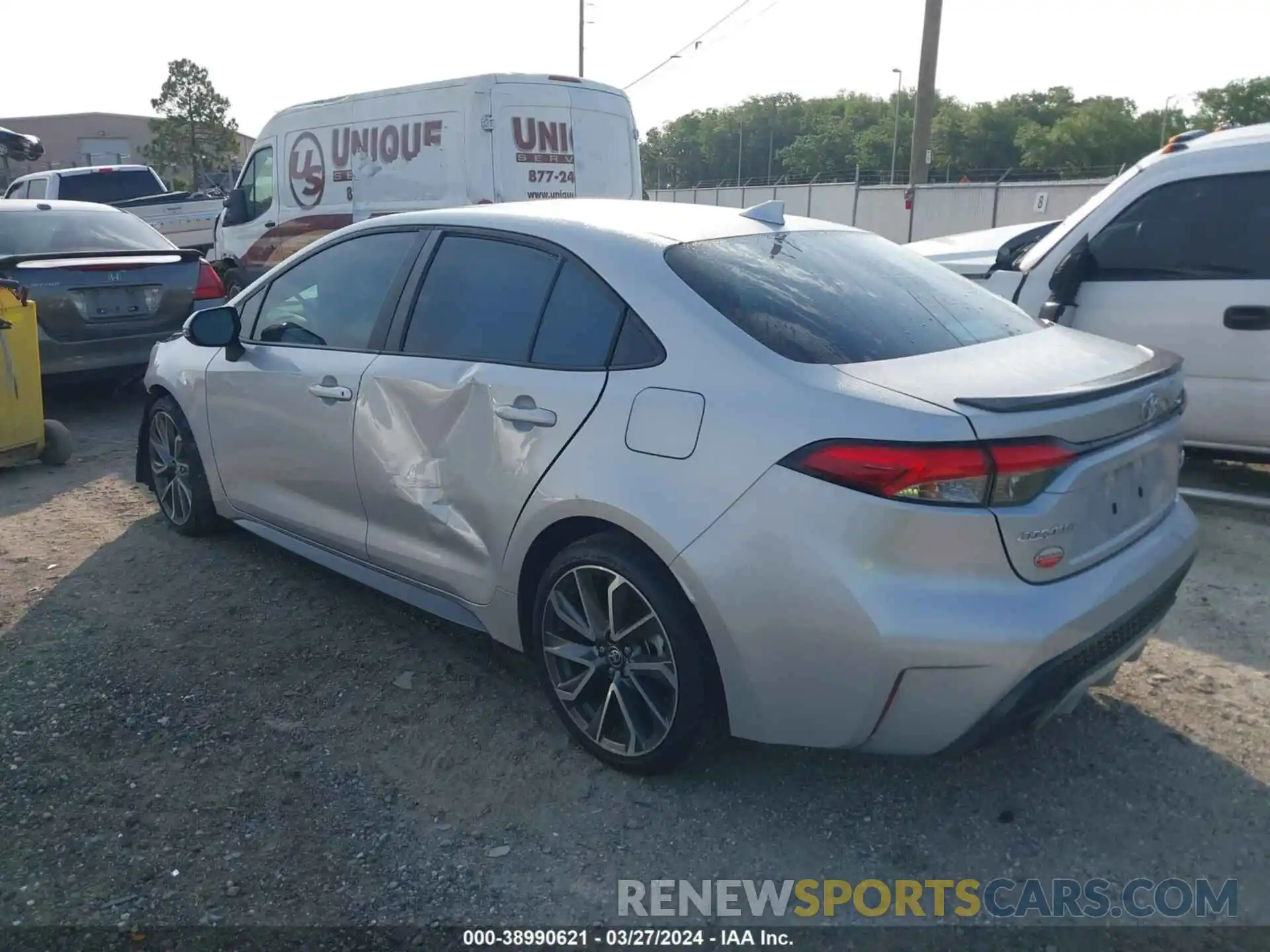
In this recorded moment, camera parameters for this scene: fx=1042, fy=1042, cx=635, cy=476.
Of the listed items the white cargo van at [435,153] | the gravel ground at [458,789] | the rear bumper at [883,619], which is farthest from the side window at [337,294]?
the white cargo van at [435,153]

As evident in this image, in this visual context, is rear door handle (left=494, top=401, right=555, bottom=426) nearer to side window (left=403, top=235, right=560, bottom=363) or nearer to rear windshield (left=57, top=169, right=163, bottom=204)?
side window (left=403, top=235, right=560, bottom=363)

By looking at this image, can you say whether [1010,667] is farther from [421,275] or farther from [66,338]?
[66,338]

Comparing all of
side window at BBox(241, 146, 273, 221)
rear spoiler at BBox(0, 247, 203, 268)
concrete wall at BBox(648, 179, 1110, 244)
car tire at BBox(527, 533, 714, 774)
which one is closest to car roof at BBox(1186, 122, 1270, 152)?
car tire at BBox(527, 533, 714, 774)

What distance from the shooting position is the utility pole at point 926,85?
17781 millimetres

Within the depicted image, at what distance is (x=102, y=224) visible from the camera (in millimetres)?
8328

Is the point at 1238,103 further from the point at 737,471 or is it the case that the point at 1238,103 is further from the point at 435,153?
the point at 737,471

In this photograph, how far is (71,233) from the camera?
806cm

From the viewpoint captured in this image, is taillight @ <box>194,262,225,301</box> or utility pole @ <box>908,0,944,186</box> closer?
taillight @ <box>194,262,225,301</box>

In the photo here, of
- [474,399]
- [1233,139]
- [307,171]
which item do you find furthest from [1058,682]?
[307,171]

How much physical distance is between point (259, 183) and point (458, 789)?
11.0m

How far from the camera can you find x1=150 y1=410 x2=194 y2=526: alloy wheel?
496 centimetres

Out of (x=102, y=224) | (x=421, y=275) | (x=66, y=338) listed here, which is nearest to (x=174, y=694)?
(x=421, y=275)

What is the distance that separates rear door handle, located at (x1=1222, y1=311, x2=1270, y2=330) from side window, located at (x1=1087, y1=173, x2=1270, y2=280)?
166 millimetres
